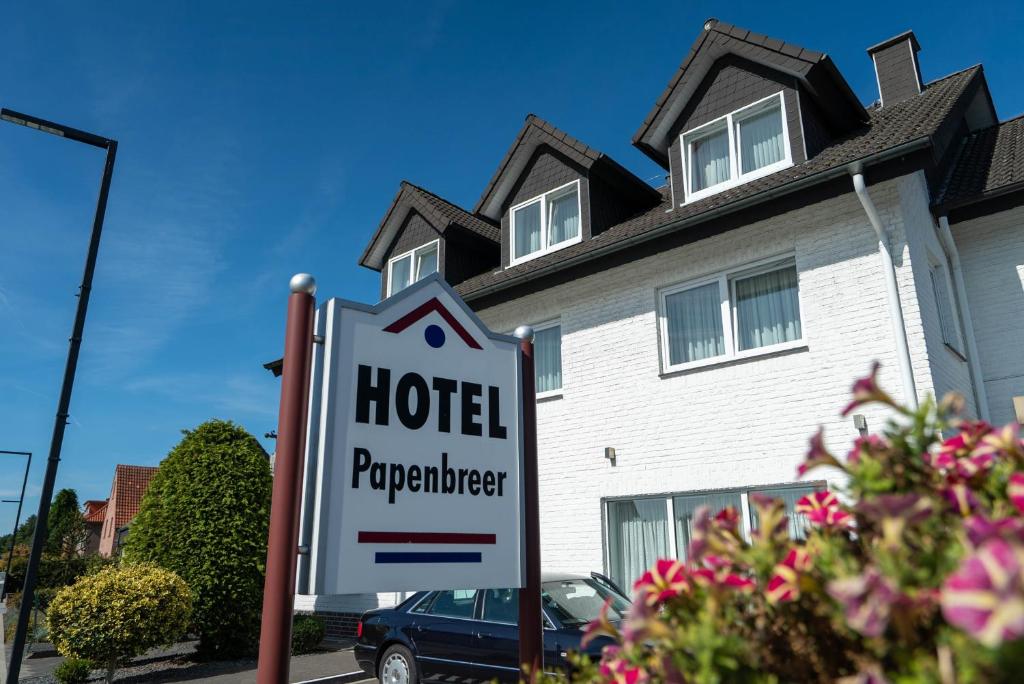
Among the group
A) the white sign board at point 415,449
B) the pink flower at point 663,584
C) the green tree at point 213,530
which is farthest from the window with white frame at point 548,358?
the pink flower at point 663,584

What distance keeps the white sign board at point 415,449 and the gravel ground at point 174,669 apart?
9.15 metres

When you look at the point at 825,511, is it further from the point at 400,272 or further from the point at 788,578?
the point at 400,272

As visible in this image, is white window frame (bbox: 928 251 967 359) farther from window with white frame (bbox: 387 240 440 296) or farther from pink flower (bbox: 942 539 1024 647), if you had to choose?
pink flower (bbox: 942 539 1024 647)

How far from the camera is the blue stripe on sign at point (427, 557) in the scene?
3.15 meters

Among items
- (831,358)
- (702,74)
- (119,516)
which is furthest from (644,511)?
(119,516)

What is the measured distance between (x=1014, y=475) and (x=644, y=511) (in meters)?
9.66

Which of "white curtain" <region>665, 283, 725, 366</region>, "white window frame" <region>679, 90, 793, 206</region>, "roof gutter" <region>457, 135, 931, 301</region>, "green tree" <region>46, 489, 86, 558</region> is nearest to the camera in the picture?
"roof gutter" <region>457, 135, 931, 301</region>

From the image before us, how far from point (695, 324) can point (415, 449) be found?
8225mm

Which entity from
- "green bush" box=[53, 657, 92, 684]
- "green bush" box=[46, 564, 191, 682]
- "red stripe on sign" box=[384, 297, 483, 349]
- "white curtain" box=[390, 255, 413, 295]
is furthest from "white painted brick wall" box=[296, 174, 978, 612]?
"green bush" box=[53, 657, 92, 684]

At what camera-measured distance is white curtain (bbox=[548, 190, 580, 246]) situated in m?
13.4

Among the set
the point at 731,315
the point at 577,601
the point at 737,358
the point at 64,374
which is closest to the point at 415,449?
the point at 577,601

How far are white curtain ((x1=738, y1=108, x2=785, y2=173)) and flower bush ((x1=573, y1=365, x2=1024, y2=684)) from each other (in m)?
10.1

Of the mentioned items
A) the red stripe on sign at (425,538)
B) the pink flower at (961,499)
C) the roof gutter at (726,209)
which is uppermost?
the roof gutter at (726,209)

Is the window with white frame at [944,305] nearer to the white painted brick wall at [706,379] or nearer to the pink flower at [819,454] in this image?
the white painted brick wall at [706,379]
